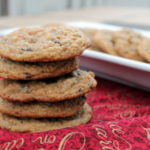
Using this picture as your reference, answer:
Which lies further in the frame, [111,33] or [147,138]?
[111,33]

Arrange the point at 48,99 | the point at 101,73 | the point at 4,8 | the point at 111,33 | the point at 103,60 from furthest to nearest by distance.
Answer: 1. the point at 4,8
2. the point at 111,33
3. the point at 101,73
4. the point at 103,60
5. the point at 48,99

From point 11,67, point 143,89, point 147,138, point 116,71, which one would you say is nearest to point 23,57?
point 11,67

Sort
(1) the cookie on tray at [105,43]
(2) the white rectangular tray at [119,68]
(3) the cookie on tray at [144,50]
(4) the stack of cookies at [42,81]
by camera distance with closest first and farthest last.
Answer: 1. (4) the stack of cookies at [42,81]
2. (2) the white rectangular tray at [119,68]
3. (3) the cookie on tray at [144,50]
4. (1) the cookie on tray at [105,43]

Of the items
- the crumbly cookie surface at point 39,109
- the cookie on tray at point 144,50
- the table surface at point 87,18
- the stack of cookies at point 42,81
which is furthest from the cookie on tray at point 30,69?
the table surface at point 87,18

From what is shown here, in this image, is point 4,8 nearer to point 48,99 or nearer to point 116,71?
point 116,71

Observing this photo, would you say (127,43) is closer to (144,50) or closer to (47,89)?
(144,50)

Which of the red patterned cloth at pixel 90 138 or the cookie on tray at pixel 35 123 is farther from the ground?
the red patterned cloth at pixel 90 138

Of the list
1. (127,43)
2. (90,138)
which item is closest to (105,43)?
(127,43)

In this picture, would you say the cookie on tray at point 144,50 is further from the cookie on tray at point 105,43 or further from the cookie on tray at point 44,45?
the cookie on tray at point 44,45
